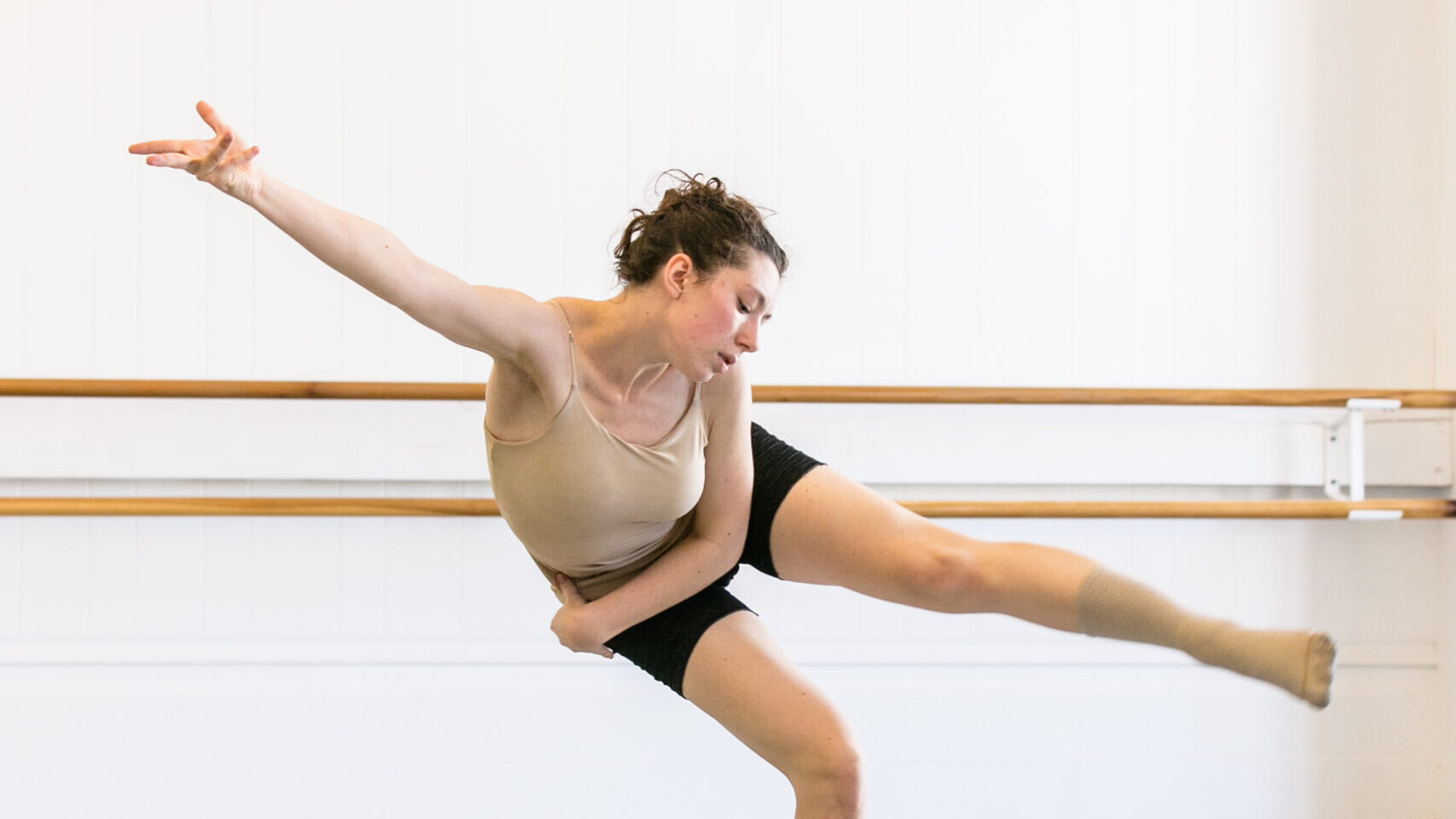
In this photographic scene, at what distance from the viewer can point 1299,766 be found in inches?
111

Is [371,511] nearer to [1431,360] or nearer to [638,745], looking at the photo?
[638,745]

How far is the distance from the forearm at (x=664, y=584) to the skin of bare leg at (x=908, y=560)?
0.09 m

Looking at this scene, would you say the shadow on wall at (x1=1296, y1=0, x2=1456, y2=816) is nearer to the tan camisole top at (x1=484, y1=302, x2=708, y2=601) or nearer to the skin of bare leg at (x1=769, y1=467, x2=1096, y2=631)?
the skin of bare leg at (x1=769, y1=467, x2=1096, y2=631)

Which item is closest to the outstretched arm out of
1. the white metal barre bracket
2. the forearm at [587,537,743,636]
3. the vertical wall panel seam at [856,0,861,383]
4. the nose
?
the nose

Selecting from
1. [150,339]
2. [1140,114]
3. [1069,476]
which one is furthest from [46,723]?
[1140,114]

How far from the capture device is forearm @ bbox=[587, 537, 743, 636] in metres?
1.72

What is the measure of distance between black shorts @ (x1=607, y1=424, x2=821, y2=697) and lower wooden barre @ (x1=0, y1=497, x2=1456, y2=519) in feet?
2.65

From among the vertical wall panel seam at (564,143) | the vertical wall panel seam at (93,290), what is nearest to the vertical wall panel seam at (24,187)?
the vertical wall panel seam at (93,290)

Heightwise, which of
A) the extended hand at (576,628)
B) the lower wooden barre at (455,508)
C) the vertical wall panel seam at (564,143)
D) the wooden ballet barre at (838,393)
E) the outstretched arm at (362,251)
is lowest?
the extended hand at (576,628)

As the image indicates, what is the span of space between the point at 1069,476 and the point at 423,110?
167cm

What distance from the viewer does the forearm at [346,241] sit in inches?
48.6

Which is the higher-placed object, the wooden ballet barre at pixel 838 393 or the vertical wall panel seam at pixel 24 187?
the vertical wall panel seam at pixel 24 187

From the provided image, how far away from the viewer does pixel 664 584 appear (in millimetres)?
1728

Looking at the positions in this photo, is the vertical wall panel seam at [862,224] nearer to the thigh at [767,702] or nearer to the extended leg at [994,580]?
the extended leg at [994,580]
